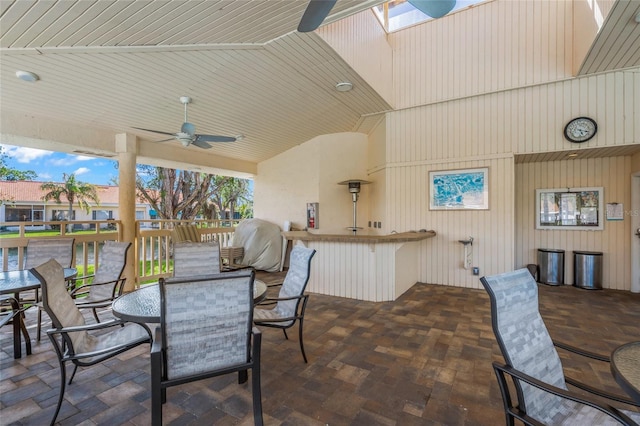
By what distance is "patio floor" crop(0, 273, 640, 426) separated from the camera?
184 cm

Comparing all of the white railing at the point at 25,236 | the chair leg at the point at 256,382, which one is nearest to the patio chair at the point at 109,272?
the white railing at the point at 25,236

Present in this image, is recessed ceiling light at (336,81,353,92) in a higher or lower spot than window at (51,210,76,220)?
higher

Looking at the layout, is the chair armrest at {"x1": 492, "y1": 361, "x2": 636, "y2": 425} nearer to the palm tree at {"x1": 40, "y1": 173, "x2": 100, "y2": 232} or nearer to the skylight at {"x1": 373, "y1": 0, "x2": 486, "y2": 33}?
the skylight at {"x1": 373, "y1": 0, "x2": 486, "y2": 33}

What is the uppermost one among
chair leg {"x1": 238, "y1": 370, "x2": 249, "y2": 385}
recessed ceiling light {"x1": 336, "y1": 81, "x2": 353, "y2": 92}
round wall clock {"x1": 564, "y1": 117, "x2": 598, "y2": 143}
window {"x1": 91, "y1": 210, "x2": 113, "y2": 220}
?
recessed ceiling light {"x1": 336, "y1": 81, "x2": 353, "y2": 92}

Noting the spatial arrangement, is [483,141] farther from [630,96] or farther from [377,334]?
[377,334]

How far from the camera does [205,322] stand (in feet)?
4.98

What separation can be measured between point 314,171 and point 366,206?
4.79 feet

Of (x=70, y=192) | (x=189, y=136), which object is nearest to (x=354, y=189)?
(x=189, y=136)

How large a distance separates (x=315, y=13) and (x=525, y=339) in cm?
229

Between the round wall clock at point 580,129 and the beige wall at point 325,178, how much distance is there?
361cm

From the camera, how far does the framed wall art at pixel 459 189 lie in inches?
198

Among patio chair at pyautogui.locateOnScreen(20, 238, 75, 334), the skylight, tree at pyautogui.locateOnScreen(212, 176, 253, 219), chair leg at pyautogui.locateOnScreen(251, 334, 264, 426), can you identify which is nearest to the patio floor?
chair leg at pyautogui.locateOnScreen(251, 334, 264, 426)

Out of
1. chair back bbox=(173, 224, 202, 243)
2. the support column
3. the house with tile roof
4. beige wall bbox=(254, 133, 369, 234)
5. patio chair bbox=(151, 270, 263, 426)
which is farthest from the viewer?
the house with tile roof

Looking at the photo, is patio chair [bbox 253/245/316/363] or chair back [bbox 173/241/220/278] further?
chair back [bbox 173/241/220/278]
